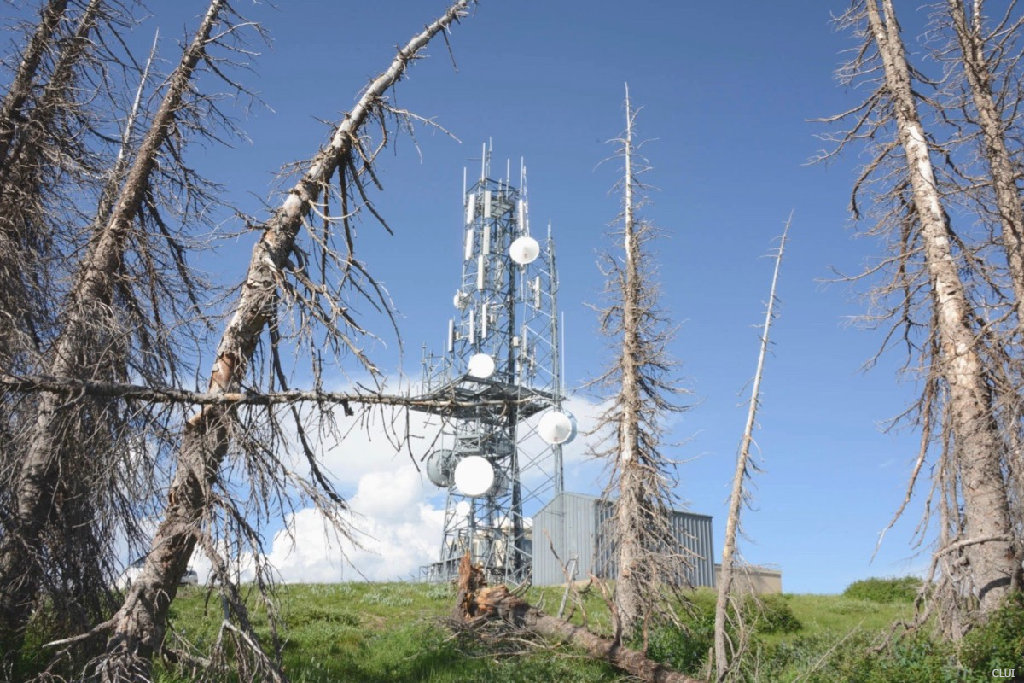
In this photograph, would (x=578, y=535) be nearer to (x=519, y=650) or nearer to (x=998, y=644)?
(x=519, y=650)

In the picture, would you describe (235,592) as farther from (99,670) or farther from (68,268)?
(68,268)

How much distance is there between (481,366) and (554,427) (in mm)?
4018

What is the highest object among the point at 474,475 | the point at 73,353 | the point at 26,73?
the point at 26,73

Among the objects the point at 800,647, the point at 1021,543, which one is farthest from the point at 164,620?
the point at 800,647

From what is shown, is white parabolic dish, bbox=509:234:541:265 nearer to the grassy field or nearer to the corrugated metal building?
the corrugated metal building

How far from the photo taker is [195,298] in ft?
30.9

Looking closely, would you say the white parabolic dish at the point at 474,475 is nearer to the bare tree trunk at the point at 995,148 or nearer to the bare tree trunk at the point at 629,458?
the bare tree trunk at the point at 629,458

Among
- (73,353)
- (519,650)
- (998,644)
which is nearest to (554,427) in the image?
(519,650)

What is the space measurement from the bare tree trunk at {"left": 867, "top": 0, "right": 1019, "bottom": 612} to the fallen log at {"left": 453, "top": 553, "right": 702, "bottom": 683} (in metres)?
3.98

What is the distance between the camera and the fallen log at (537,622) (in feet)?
35.0

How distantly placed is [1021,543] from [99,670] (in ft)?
32.5

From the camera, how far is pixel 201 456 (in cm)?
573

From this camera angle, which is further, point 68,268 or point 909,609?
point 909,609

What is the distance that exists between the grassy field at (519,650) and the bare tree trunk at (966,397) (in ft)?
1.74
